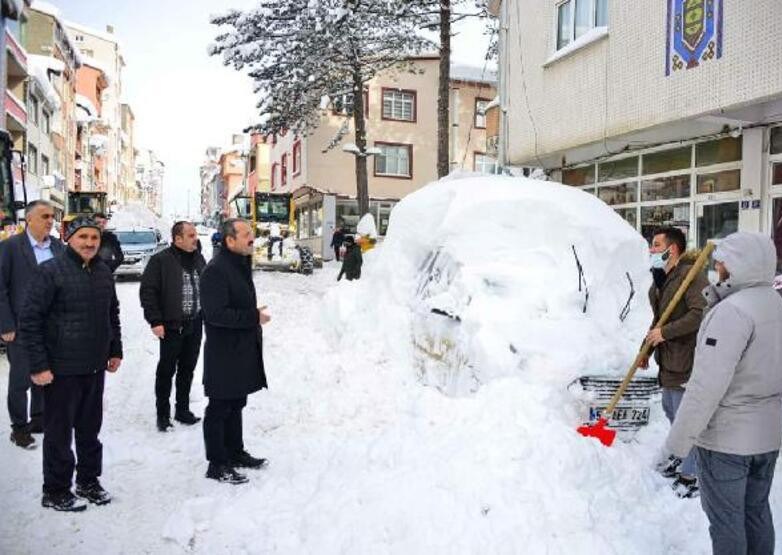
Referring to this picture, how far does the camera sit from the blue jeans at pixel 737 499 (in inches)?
113

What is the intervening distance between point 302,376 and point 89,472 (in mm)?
3258

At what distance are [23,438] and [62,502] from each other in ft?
4.30

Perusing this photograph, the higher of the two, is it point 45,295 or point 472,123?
point 472,123

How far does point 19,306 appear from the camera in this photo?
16.6 feet

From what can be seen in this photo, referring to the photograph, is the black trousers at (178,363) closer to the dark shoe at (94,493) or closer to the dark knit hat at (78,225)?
the dark shoe at (94,493)

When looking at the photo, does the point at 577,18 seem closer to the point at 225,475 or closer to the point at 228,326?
the point at 228,326

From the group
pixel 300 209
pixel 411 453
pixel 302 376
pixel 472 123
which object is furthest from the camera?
pixel 300 209

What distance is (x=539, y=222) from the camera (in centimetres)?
618

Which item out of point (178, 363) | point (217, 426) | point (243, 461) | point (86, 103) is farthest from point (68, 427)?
point (86, 103)

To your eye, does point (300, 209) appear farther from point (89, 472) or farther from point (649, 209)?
point (89, 472)

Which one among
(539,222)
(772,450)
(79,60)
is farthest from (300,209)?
(772,450)

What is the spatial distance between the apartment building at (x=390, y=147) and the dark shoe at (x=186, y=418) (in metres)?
23.2

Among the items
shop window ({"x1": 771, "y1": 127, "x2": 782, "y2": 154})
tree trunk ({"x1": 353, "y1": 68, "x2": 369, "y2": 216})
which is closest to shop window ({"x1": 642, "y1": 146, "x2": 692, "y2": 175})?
shop window ({"x1": 771, "y1": 127, "x2": 782, "y2": 154})

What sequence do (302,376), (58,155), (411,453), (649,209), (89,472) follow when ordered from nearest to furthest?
1. (89,472)
2. (411,453)
3. (302,376)
4. (649,209)
5. (58,155)
